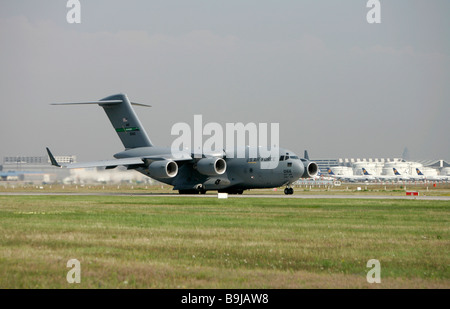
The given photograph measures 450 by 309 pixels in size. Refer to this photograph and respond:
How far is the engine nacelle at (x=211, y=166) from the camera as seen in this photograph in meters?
54.6

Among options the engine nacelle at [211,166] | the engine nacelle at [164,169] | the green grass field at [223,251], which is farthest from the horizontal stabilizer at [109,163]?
the green grass field at [223,251]

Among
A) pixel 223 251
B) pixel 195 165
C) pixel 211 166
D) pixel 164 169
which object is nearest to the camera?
pixel 223 251

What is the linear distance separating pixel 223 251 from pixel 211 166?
38660 millimetres

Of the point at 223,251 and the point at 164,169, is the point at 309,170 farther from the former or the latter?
the point at 223,251

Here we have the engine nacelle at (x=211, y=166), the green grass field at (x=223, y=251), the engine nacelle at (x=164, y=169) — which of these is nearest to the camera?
the green grass field at (x=223, y=251)

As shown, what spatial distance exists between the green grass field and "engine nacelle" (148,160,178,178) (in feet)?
90.3

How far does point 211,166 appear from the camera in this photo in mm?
54500

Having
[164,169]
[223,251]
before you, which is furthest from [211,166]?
[223,251]

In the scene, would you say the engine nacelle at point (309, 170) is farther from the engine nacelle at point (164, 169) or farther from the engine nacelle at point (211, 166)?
the engine nacelle at point (164, 169)

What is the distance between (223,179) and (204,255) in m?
41.3

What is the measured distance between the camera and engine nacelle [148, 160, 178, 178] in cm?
5400
